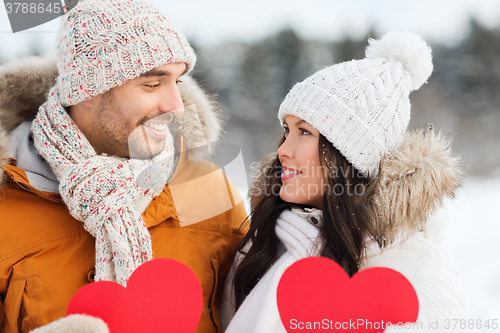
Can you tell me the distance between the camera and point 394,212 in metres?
1.26

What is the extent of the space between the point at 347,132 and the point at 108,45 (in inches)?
41.3

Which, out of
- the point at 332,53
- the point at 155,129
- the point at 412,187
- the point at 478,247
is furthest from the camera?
the point at 332,53

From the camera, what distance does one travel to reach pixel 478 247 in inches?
188

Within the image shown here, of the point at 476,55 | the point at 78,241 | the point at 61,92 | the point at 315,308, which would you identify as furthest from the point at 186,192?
the point at 476,55

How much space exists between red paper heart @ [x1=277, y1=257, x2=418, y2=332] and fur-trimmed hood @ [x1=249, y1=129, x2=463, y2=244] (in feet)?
1.44

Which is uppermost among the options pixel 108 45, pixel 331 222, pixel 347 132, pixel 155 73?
pixel 108 45

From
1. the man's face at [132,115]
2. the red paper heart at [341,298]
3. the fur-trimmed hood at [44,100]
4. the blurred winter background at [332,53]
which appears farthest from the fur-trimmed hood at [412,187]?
the blurred winter background at [332,53]

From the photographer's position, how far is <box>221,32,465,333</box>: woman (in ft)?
4.15

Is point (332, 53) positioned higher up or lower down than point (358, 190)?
lower down

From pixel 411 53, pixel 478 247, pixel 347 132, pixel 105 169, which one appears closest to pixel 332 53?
pixel 478 247

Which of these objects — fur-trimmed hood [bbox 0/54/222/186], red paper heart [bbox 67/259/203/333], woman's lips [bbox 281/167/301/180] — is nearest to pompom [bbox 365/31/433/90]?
woman's lips [bbox 281/167/301/180]

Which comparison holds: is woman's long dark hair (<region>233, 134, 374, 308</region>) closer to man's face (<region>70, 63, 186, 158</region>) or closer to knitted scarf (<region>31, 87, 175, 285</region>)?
knitted scarf (<region>31, 87, 175, 285</region>)

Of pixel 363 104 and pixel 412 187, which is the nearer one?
pixel 412 187

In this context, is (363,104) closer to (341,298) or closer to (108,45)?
(341,298)
